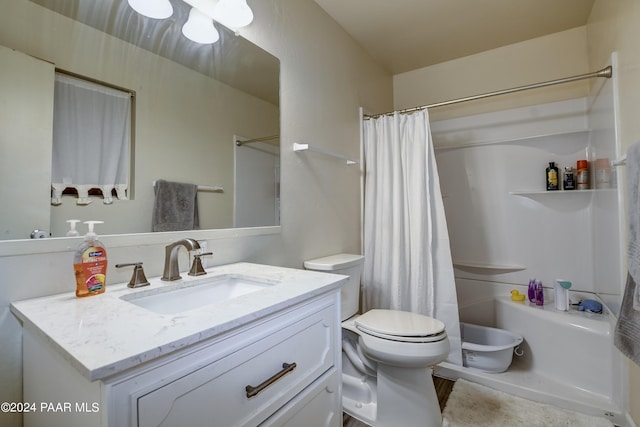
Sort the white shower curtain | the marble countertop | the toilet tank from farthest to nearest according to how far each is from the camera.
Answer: the white shower curtain
the toilet tank
the marble countertop

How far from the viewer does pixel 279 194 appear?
154cm

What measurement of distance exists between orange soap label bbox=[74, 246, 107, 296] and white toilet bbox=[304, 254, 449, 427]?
3.20 feet

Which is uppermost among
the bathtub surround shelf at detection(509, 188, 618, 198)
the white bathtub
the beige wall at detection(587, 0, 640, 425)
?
the beige wall at detection(587, 0, 640, 425)

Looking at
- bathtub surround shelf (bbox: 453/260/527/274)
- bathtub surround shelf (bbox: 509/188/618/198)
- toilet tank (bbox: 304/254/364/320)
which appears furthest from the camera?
bathtub surround shelf (bbox: 453/260/527/274)

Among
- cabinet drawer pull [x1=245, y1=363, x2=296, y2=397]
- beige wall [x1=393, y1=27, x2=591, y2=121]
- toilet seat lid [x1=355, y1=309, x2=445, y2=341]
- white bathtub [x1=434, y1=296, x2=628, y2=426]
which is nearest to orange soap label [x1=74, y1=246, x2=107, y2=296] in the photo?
cabinet drawer pull [x1=245, y1=363, x2=296, y2=397]

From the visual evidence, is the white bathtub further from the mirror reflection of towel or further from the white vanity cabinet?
the mirror reflection of towel

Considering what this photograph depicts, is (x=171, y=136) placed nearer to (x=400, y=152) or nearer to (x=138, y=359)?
(x=138, y=359)

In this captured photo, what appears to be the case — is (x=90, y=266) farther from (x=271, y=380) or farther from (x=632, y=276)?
(x=632, y=276)

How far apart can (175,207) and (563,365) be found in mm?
2304

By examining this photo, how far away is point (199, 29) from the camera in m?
1.24

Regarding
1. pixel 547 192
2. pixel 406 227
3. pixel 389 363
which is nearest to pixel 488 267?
pixel 547 192

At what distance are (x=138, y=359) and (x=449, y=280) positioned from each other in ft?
6.17

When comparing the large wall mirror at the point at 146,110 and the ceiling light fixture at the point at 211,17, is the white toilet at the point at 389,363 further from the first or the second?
the ceiling light fixture at the point at 211,17

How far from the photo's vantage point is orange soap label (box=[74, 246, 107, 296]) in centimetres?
80
